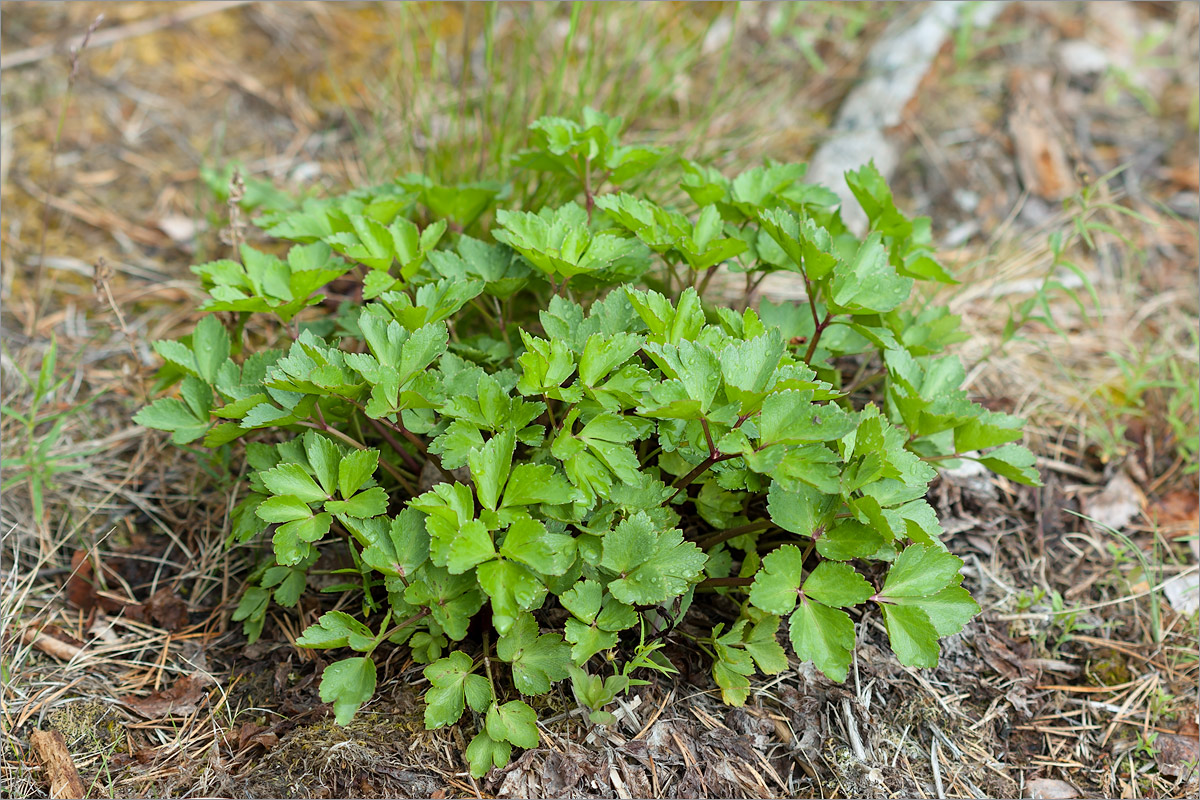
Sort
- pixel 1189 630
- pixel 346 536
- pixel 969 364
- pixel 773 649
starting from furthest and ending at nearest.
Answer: pixel 969 364
pixel 1189 630
pixel 346 536
pixel 773 649

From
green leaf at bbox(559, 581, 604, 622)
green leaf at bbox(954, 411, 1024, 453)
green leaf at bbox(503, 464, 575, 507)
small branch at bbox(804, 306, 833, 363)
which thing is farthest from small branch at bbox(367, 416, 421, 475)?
green leaf at bbox(954, 411, 1024, 453)

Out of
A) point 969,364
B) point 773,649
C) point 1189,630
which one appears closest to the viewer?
point 773,649

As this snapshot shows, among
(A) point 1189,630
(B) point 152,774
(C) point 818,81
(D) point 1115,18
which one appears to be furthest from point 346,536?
(D) point 1115,18

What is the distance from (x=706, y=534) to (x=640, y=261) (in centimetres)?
66

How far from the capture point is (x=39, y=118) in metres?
3.17

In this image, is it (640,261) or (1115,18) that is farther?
(1115,18)

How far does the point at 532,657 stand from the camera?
163 cm

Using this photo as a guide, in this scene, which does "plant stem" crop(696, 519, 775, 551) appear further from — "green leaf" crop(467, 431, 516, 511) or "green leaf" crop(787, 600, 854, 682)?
"green leaf" crop(467, 431, 516, 511)

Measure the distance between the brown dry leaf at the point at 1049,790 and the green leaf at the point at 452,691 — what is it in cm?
123

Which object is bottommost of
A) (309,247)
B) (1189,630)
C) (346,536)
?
(1189,630)

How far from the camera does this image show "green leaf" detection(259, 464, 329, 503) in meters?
1.61

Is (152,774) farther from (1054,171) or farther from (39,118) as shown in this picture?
(1054,171)

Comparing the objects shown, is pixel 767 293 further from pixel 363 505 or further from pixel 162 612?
pixel 162 612

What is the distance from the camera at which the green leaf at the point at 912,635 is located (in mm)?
1538
